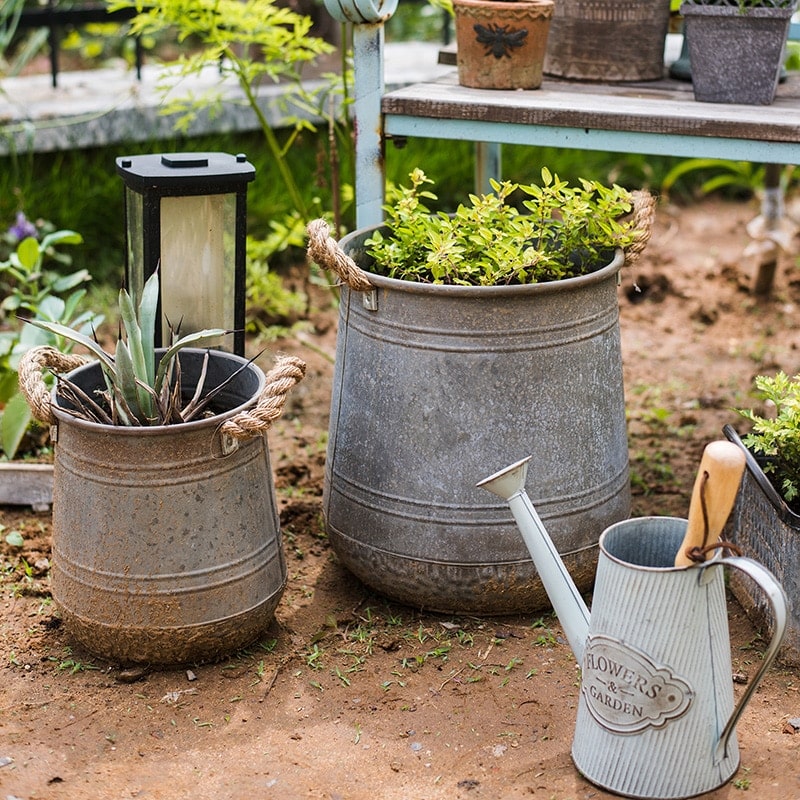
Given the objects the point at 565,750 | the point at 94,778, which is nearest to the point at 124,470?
the point at 94,778

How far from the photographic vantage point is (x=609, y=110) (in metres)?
2.49

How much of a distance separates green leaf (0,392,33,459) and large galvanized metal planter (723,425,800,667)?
5.80ft

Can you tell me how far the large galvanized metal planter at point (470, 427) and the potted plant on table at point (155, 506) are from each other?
21 centimetres

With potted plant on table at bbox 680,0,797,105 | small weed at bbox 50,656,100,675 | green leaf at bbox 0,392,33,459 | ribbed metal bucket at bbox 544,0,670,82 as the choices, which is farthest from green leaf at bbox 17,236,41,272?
potted plant on table at bbox 680,0,797,105

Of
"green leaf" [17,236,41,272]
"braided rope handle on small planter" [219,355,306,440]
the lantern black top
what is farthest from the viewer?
"green leaf" [17,236,41,272]

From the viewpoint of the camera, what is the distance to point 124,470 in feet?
7.02

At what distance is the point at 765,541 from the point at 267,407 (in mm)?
1067

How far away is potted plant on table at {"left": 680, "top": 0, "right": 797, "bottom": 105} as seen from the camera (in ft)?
8.20

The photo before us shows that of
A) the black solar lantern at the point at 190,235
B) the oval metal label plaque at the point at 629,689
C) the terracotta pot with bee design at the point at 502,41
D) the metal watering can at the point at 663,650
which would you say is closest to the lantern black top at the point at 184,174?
the black solar lantern at the point at 190,235

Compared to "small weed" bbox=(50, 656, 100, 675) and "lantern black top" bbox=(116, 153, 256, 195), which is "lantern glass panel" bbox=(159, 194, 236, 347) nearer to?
"lantern black top" bbox=(116, 153, 256, 195)

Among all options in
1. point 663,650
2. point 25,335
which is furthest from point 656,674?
point 25,335

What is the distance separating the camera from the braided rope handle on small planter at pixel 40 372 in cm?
220

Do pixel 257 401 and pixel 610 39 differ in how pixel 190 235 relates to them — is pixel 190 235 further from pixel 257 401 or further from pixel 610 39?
pixel 610 39

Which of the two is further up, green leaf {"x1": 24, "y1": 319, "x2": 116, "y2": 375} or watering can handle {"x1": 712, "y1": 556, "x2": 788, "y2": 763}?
green leaf {"x1": 24, "y1": 319, "x2": 116, "y2": 375}
